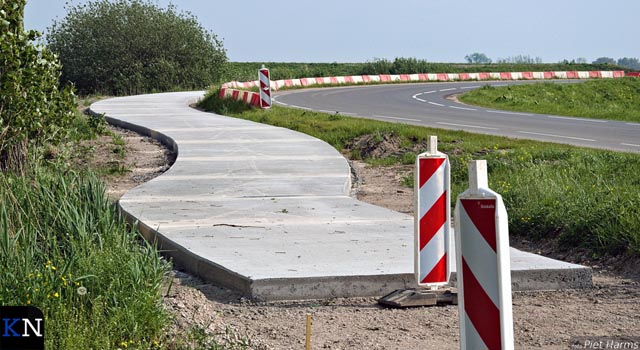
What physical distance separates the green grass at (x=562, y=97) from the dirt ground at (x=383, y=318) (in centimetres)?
2058

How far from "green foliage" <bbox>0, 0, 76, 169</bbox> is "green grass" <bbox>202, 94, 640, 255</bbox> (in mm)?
4394

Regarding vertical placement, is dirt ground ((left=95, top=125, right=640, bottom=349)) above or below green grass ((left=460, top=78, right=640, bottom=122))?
above

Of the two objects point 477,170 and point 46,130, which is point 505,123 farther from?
point 477,170

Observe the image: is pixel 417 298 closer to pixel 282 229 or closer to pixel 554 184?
pixel 282 229

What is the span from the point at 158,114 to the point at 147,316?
20.0 m

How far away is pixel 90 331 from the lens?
503 cm

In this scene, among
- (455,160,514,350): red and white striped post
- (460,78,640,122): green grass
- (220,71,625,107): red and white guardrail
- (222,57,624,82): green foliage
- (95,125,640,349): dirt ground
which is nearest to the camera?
(455,160,514,350): red and white striped post

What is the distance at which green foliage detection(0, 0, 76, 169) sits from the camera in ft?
29.9

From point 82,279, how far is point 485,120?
58.8 ft

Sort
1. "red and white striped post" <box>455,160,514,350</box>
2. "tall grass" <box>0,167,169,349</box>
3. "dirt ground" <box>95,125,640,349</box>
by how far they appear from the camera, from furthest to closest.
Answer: "dirt ground" <box>95,125,640,349</box>
"tall grass" <box>0,167,169,349</box>
"red and white striped post" <box>455,160,514,350</box>

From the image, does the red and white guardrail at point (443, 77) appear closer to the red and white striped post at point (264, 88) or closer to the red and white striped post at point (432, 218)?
the red and white striped post at point (264, 88)

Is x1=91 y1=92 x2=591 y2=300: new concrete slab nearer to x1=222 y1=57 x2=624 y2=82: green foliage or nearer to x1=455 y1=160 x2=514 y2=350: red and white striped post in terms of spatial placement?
x1=455 y1=160 x2=514 y2=350: red and white striped post

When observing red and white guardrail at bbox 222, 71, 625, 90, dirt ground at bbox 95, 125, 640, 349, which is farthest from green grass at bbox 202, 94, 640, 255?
red and white guardrail at bbox 222, 71, 625, 90

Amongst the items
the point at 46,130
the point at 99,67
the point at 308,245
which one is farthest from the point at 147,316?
the point at 99,67
